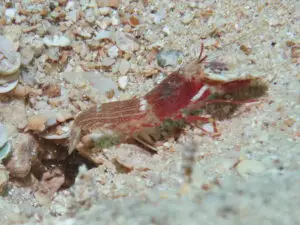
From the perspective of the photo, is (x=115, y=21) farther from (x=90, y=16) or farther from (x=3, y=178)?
(x=3, y=178)

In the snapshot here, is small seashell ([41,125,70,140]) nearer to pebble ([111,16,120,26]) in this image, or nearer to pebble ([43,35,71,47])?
pebble ([43,35,71,47])

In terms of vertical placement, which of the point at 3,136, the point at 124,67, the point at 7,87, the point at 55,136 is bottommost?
the point at 55,136

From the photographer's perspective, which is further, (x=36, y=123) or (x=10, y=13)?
(x=10, y=13)

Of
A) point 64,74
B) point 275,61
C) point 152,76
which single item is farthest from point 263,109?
point 64,74

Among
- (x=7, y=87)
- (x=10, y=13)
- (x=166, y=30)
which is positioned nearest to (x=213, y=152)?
(x=166, y=30)

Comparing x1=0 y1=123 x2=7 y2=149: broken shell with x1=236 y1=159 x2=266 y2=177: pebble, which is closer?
x1=236 y1=159 x2=266 y2=177: pebble

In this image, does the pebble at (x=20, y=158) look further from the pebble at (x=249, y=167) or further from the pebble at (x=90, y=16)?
the pebble at (x=249, y=167)

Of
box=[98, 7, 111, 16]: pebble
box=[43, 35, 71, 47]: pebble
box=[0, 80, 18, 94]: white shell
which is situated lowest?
box=[0, 80, 18, 94]: white shell

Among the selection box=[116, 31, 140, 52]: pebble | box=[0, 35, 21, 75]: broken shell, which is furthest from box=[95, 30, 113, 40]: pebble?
box=[0, 35, 21, 75]: broken shell
